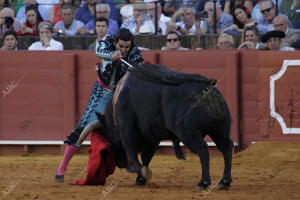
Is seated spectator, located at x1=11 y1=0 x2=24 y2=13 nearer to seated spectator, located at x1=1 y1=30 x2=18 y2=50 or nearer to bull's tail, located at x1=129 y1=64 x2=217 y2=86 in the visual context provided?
seated spectator, located at x1=1 y1=30 x2=18 y2=50

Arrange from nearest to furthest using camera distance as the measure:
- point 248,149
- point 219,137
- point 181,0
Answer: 1. point 219,137
2. point 248,149
3. point 181,0

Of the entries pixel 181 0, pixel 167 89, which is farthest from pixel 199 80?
pixel 181 0

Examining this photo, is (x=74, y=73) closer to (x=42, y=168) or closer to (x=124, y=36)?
(x=42, y=168)

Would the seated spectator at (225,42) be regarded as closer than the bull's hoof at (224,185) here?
No

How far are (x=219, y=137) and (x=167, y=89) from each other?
0.62 metres

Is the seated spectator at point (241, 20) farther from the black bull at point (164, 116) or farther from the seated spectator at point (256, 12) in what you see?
the black bull at point (164, 116)

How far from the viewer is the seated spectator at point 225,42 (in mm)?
10344

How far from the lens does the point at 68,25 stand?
39.8ft

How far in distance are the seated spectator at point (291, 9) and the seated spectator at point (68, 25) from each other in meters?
3.16

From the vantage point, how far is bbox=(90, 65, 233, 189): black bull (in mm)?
6141

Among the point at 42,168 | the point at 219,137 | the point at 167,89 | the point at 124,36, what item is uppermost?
the point at 124,36

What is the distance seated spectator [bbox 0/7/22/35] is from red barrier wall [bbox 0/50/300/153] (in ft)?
4.71

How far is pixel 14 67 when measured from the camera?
35.6ft

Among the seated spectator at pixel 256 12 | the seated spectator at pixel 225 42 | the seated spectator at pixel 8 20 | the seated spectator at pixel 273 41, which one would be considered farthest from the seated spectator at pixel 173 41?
the seated spectator at pixel 8 20
